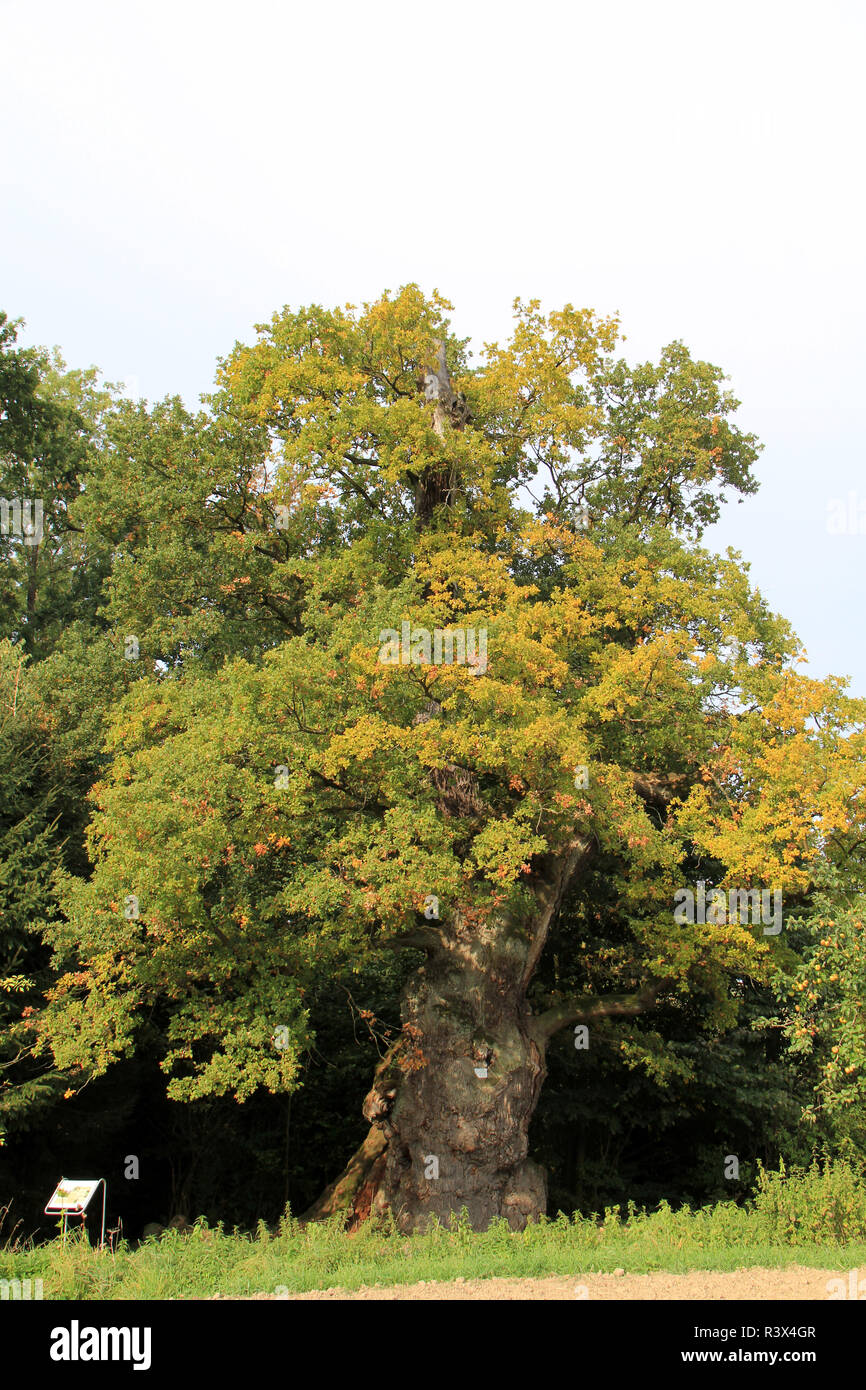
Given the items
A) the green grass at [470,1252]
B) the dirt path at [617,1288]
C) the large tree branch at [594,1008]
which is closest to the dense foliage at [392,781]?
the large tree branch at [594,1008]

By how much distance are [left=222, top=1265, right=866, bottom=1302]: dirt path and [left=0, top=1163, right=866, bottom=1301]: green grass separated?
8.8 inches

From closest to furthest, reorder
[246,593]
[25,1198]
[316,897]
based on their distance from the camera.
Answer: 1. [316,897]
2. [25,1198]
3. [246,593]

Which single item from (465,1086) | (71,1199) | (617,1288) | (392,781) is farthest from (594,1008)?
(71,1199)

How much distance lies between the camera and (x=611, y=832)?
47.6 feet

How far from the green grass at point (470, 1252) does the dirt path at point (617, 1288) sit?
8.8 inches

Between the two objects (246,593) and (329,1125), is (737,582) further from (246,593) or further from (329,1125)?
(329,1125)

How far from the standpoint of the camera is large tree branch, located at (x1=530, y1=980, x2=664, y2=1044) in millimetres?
16312

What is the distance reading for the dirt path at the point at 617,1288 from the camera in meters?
8.23

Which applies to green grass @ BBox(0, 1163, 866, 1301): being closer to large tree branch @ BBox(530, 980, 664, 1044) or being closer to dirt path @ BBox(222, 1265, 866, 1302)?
dirt path @ BBox(222, 1265, 866, 1302)

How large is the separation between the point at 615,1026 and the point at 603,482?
10661 mm

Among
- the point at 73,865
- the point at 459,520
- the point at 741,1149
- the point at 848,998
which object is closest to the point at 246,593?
the point at 459,520

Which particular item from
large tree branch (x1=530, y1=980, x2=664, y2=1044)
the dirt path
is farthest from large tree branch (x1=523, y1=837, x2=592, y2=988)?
the dirt path

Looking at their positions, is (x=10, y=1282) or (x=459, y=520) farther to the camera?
(x=459, y=520)

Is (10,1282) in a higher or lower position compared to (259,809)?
lower
